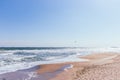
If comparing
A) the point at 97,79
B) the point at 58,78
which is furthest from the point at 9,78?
the point at 97,79

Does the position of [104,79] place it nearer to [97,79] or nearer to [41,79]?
[97,79]

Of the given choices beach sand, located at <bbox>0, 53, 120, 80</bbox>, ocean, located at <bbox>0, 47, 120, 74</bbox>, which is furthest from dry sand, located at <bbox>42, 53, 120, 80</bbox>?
ocean, located at <bbox>0, 47, 120, 74</bbox>

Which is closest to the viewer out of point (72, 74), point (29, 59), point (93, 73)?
point (93, 73)

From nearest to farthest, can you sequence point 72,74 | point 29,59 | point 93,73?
point 93,73 < point 72,74 < point 29,59

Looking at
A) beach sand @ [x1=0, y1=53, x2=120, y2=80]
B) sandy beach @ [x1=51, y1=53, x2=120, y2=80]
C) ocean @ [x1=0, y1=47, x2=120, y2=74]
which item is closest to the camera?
sandy beach @ [x1=51, y1=53, x2=120, y2=80]

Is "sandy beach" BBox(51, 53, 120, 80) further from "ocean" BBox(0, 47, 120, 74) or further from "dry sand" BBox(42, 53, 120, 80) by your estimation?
"ocean" BBox(0, 47, 120, 74)

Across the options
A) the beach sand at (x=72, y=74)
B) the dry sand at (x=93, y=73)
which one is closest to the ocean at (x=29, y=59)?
the beach sand at (x=72, y=74)

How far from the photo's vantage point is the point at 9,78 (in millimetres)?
10461

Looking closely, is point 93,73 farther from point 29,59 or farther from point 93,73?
point 29,59

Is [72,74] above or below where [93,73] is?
below

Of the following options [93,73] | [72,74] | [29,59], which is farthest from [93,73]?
[29,59]

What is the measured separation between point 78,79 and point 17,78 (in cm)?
374

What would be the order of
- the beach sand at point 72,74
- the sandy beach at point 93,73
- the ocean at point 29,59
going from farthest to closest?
the ocean at point 29,59 → the beach sand at point 72,74 → the sandy beach at point 93,73

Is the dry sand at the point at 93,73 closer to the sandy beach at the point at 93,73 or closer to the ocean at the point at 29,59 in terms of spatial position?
the sandy beach at the point at 93,73
